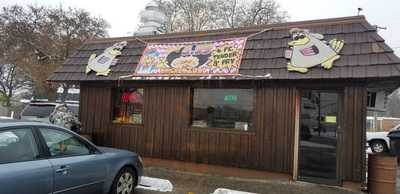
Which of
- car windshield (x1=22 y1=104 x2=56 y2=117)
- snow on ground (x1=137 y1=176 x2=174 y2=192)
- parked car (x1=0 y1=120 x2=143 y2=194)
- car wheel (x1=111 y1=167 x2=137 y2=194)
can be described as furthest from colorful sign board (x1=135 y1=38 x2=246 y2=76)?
car windshield (x1=22 y1=104 x2=56 y2=117)

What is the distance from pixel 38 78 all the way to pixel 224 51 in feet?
77.1

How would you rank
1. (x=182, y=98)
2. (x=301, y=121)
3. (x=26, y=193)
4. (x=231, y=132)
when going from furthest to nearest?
1. (x=182, y=98)
2. (x=231, y=132)
3. (x=301, y=121)
4. (x=26, y=193)

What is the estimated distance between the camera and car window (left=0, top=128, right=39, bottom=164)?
4.74 m

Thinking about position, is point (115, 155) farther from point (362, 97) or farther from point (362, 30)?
point (362, 30)

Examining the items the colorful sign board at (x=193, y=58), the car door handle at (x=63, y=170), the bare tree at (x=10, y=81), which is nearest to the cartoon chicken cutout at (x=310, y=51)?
the colorful sign board at (x=193, y=58)

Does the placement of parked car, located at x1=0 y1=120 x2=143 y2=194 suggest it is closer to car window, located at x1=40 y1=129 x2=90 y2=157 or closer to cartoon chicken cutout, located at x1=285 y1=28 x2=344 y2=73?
car window, located at x1=40 y1=129 x2=90 y2=157

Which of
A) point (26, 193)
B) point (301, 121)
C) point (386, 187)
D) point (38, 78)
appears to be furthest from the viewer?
point (38, 78)

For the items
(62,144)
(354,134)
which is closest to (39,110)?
(62,144)

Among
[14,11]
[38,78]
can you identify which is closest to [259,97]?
[38,78]

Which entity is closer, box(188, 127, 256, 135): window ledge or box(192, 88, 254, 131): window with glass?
box(188, 127, 256, 135): window ledge

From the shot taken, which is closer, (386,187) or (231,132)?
(386,187)

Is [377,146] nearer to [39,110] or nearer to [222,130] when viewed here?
[222,130]

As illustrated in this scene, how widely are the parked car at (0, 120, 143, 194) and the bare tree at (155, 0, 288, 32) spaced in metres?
31.3

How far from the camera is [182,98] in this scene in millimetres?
9797
